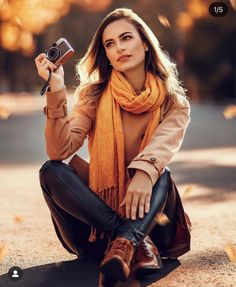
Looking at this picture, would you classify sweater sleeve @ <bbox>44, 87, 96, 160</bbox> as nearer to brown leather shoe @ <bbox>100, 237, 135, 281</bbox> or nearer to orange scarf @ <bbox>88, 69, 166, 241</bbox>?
orange scarf @ <bbox>88, 69, 166, 241</bbox>

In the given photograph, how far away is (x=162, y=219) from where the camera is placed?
9.49 ft

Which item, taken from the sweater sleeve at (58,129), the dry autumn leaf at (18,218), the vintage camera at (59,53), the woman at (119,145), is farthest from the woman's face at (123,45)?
the dry autumn leaf at (18,218)

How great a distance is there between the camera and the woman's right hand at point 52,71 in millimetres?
2766

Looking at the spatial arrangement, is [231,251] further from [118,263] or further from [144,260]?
[118,263]

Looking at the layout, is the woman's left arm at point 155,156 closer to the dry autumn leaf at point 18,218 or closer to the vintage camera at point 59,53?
the vintage camera at point 59,53

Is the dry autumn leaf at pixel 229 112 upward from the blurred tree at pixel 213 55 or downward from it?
downward

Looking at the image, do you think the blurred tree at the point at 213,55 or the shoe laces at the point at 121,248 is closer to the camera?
the shoe laces at the point at 121,248

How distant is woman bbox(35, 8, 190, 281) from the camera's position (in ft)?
8.96

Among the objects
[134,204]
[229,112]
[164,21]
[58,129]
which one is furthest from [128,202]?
[164,21]

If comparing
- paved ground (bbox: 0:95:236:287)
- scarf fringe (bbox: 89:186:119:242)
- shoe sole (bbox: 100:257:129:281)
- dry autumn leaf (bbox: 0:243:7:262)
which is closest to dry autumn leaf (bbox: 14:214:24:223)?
paved ground (bbox: 0:95:236:287)

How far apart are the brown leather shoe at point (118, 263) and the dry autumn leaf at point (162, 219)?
0.93 feet

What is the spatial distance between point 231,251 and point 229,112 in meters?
8.57

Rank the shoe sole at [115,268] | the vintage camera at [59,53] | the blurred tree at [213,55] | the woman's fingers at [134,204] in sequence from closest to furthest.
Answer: the shoe sole at [115,268] → the woman's fingers at [134,204] → the vintage camera at [59,53] → the blurred tree at [213,55]

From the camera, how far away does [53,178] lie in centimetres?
277
